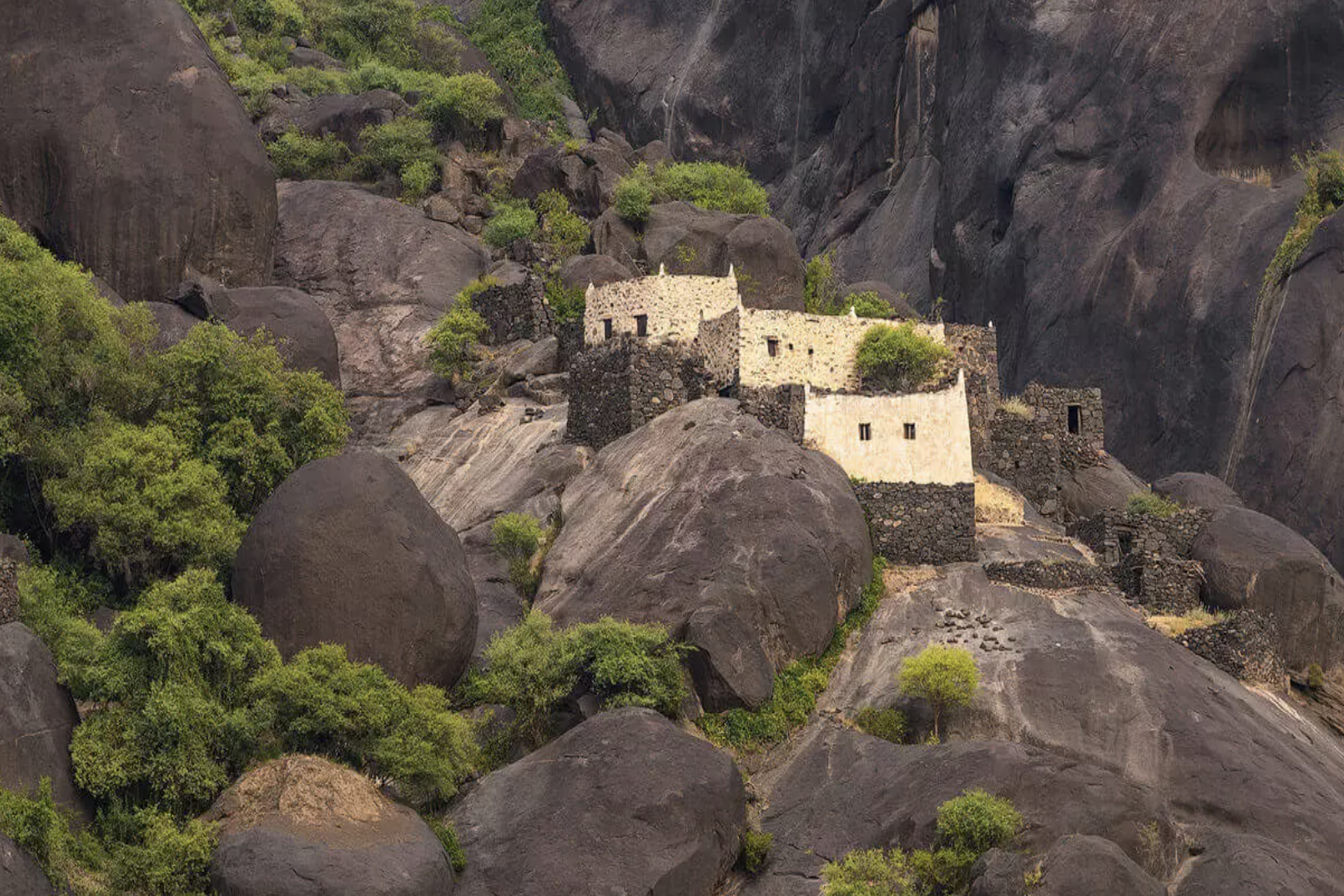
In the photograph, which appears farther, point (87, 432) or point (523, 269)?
point (523, 269)

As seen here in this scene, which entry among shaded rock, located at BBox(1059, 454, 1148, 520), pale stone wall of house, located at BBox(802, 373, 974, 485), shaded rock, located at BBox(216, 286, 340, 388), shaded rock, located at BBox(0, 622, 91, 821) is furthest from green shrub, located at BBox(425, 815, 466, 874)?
shaded rock, located at BBox(1059, 454, 1148, 520)

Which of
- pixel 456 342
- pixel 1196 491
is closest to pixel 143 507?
pixel 456 342

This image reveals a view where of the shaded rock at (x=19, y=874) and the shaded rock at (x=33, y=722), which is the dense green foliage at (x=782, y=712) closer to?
the shaded rock at (x=33, y=722)

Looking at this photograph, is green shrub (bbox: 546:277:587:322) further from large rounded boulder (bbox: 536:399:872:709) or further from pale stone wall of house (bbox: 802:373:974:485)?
pale stone wall of house (bbox: 802:373:974:485)

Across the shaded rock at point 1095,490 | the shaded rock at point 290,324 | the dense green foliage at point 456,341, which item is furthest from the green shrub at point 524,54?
the shaded rock at point 1095,490

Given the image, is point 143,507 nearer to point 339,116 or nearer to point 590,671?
point 590,671

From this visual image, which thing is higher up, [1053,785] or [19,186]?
[19,186]

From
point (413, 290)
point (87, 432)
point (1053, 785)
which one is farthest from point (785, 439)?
point (413, 290)

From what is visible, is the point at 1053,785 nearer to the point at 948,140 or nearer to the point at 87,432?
the point at 87,432
